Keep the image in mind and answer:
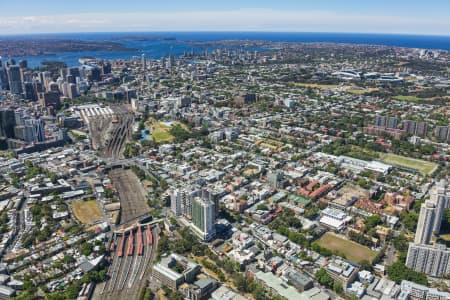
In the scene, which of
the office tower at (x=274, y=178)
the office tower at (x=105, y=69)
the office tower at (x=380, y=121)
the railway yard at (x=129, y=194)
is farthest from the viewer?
the office tower at (x=105, y=69)

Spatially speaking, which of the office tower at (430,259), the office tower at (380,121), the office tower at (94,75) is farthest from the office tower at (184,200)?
the office tower at (94,75)

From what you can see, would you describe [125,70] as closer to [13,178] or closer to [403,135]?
[13,178]

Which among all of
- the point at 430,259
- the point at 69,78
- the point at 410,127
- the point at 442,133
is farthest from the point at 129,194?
the point at 69,78

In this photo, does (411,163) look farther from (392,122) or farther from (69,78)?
(69,78)

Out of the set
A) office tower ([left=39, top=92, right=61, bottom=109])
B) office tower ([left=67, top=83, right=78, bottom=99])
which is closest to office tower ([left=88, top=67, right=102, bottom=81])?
office tower ([left=67, top=83, right=78, bottom=99])

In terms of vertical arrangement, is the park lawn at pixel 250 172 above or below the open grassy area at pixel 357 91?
below

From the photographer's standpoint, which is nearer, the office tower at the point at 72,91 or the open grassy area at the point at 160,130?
the open grassy area at the point at 160,130

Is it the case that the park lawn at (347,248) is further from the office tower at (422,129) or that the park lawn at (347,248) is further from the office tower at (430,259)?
the office tower at (422,129)
